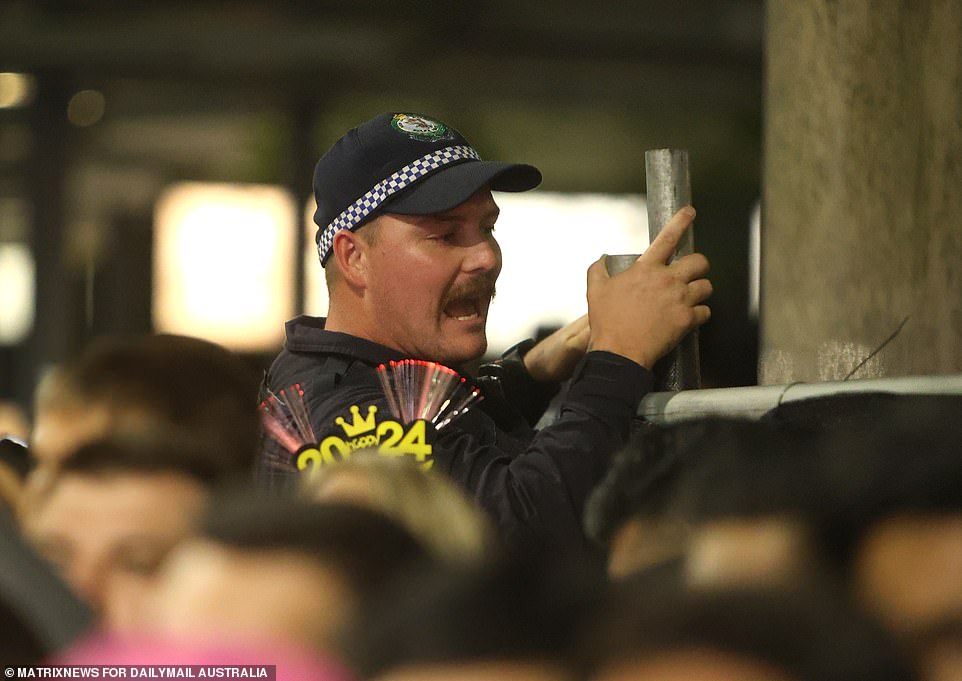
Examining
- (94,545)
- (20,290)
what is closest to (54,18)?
(20,290)

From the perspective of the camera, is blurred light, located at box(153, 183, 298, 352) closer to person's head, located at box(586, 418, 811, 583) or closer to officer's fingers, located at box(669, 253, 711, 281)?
officer's fingers, located at box(669, 253, 711, 281)

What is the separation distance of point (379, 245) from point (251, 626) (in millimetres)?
1843

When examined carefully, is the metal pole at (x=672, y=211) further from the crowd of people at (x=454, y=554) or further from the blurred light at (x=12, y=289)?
the blurred light at (x=12, y=289)

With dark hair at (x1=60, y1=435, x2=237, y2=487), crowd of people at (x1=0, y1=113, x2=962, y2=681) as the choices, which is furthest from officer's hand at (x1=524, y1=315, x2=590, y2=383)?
dark hair at (x1=60, y1=435, x2=237, y2=487)

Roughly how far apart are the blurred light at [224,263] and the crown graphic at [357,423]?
39.6 feet

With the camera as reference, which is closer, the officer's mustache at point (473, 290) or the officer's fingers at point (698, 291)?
the officer's fingers at point (698, 291)

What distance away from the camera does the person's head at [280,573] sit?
83 centimetres

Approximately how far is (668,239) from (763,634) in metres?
1.55

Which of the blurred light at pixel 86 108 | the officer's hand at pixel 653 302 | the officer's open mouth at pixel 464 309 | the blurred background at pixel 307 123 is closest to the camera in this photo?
the officer's hand at pixel 653 302

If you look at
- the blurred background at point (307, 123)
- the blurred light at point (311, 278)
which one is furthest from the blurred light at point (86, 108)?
the blurred light at point (311, 278)

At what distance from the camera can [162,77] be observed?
11.7 metres

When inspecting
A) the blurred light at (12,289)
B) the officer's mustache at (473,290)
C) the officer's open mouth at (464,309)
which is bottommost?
the blurred light at (12,289)

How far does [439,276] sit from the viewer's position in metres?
2.60

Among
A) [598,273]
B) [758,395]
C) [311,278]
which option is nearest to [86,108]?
[311,278]
